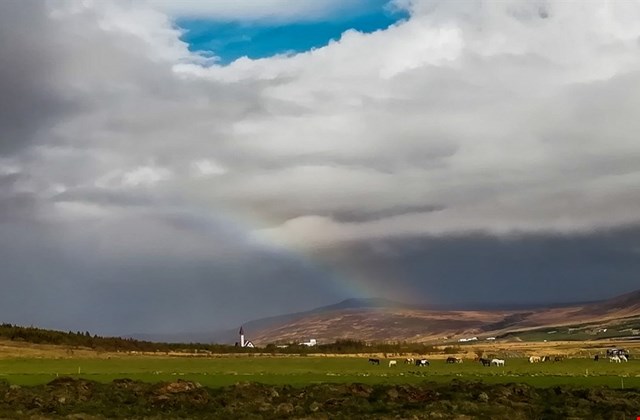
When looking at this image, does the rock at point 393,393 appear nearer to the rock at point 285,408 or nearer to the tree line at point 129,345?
the rock at point 285,408

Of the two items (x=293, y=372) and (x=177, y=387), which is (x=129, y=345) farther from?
(x=177, y=387)

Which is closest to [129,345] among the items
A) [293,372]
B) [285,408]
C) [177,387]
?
[293,372]

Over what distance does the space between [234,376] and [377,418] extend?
36192mm

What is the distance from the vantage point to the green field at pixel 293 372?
226ft

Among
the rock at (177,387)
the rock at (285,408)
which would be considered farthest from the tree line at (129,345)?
the rock at (285,408)

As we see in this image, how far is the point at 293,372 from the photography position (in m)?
86.9

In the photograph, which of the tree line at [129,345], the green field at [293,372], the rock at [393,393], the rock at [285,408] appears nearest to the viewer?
the rock at [285,408]

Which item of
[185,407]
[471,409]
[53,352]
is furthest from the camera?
[53,352]

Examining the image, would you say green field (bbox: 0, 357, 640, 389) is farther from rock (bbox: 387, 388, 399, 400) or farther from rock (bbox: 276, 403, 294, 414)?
rock (bbox: 276, 403, 294, 414)

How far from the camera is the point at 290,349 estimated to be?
495 ft

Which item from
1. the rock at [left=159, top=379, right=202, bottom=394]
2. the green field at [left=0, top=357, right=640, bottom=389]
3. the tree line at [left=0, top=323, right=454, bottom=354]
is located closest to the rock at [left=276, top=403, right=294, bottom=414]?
the rock at [left=159, top=379, right=202, bottom=394]

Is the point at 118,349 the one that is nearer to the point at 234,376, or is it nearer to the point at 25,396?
the point at 234,376

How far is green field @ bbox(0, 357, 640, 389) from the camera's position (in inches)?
2707

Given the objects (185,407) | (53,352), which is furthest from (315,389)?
(53,352)
